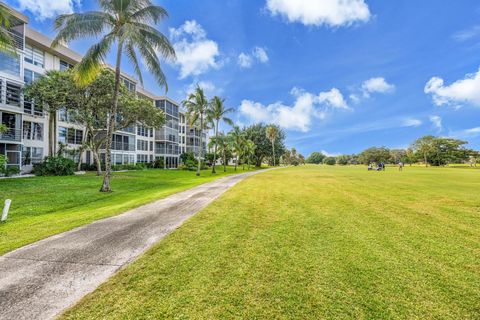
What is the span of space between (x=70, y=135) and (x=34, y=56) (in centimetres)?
929

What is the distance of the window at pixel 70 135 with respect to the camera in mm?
27938

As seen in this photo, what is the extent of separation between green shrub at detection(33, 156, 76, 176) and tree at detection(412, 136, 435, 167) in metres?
97.9

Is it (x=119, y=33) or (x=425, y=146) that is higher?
(x=119, y=33)

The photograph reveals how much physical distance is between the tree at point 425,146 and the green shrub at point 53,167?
321 ft

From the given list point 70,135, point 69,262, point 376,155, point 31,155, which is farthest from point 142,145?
point 376,155

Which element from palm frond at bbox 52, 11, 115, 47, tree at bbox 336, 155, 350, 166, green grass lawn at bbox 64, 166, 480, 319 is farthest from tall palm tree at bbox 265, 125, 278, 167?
tree at bbox 336, 155, 350, 166

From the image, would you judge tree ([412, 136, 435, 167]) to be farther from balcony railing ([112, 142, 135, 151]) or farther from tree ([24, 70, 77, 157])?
tree ([24, 70, 77, 157])

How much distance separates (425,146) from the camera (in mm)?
81625

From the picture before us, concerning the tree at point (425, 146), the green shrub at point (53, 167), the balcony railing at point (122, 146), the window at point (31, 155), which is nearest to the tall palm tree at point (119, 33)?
the green shrub at point (53, 167)

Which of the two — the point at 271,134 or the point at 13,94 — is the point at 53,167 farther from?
the point at 271,134

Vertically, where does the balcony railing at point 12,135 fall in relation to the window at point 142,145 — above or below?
below

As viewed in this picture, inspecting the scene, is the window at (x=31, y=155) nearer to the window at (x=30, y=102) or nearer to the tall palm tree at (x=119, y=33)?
the window at (x=30, y=102)

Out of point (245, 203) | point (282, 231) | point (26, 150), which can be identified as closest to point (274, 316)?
point (282, 231)

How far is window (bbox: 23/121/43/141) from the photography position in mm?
24081
